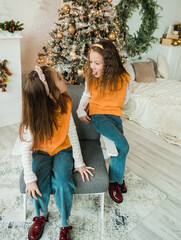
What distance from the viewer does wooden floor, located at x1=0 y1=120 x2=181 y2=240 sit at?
4.61ft

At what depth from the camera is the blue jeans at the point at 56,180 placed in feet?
3.84

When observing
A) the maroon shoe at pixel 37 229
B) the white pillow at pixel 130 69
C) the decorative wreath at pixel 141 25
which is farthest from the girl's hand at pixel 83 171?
the decorative wreath at pixel 141 25

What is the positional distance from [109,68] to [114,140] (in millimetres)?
581

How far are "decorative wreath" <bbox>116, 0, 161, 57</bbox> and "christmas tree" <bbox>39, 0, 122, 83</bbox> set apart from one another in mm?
965

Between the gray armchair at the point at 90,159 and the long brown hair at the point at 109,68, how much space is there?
18 cm

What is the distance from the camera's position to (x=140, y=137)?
103 inches

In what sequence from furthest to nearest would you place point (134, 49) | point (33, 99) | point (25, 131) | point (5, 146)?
point (134, 49) < point (5, 146) < point (25, 131) < point (33, 99)

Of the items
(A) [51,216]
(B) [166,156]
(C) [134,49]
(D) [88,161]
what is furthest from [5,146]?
(C) [134,49]

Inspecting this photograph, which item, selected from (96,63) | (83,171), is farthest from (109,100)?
(83,171)

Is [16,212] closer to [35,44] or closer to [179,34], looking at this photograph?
[35,44]

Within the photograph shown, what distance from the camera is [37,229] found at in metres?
1.28

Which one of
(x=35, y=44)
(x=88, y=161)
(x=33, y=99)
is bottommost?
(x=88, y=161)

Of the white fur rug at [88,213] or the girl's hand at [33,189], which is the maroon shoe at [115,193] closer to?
the white fur rug at [88,213]

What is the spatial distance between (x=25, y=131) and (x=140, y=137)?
1736mm
